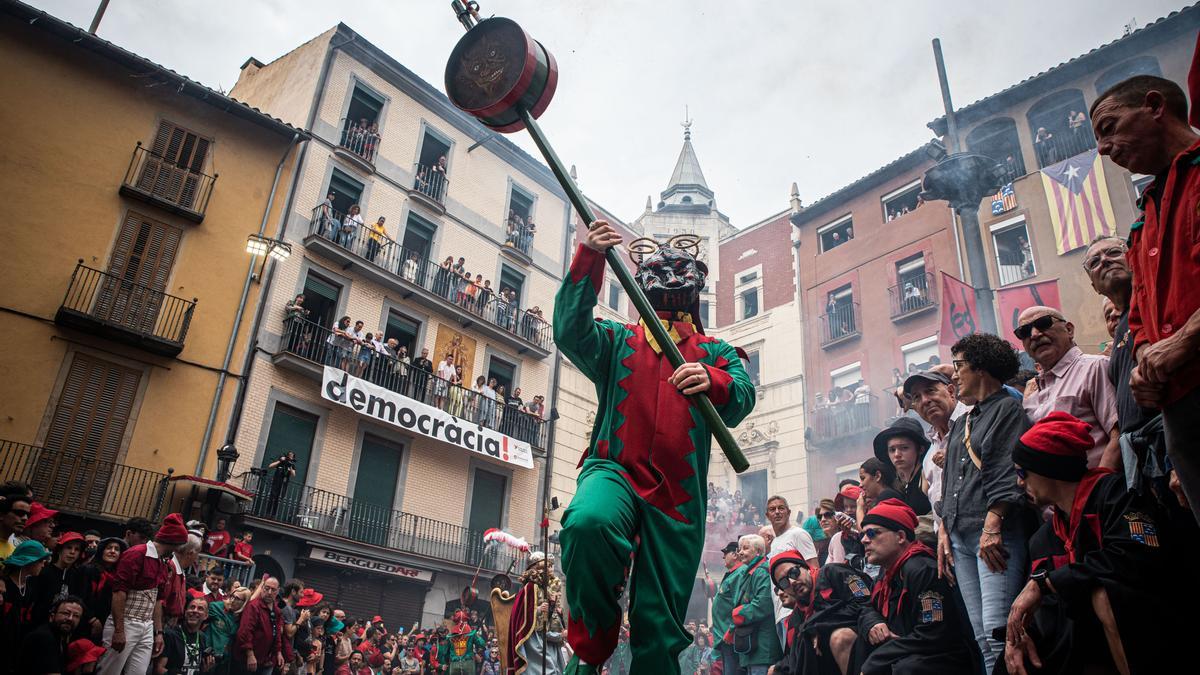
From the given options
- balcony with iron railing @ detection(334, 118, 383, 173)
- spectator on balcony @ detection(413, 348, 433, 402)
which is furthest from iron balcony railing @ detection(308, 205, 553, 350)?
spectator on balcony @ detection(413, 348, 433, 402)

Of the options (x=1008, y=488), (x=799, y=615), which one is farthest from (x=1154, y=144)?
(x=799, y=615)

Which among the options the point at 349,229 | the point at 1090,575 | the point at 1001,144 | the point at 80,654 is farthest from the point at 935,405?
the point at 1001,144

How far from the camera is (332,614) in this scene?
1279 cm

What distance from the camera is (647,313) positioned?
3.21 meters

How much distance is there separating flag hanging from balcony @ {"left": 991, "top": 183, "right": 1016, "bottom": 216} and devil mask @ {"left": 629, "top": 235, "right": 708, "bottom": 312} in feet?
72.3

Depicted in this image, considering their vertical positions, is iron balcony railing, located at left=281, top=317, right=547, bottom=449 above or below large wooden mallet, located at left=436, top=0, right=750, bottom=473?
above

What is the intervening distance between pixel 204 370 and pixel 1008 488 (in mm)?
17616

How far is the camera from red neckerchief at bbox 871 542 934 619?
15.9 ft

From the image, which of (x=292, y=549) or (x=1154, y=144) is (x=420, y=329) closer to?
(x=292, y=549)

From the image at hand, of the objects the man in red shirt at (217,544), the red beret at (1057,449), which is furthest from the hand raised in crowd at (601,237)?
the man in red shirt at (217,544)

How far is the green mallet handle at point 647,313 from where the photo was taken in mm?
2943

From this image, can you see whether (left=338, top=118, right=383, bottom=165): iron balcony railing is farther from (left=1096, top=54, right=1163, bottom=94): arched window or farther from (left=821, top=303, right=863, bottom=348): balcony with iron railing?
(left=1096, top=54, right=1163, bottom=94): arched window

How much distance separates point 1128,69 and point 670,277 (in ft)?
74.0

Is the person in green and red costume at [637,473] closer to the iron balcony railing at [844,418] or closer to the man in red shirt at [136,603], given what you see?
the man in red shirt at [136,603]
